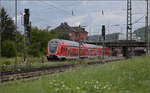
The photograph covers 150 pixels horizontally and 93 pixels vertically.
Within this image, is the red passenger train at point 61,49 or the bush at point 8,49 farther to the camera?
the bush at point 8,49

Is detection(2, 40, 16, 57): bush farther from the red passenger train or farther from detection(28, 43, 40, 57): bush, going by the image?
the red passenger train

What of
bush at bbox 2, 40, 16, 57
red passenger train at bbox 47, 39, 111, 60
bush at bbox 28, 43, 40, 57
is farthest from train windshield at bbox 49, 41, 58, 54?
bush at bbox 28, 43, 40, 57

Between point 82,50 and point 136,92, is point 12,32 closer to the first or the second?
point 82,50

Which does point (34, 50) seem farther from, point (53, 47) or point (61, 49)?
point (61, 49)

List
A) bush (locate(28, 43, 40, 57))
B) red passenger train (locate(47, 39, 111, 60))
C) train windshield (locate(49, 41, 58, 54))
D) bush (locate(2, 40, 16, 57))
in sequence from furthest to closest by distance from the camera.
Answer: bush (locate(28, 43, 40, 57)) → bush (locate(2, 40, 16, 57)) → train windshield (locate(49, 41, 58, 54)) → red passenger train (locate(47, 39, 111, 60))

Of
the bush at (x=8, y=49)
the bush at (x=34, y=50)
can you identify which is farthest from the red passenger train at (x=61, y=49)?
the bush at (x=34, y=50)

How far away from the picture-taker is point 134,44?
2446 inches

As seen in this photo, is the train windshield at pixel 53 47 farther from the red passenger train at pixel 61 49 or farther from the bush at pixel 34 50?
the bush at pixel 34 50

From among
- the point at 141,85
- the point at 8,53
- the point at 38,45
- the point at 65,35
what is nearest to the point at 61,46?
the point at 8,53

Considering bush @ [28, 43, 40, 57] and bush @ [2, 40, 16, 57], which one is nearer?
bush @ [2, 40, 16, 57]

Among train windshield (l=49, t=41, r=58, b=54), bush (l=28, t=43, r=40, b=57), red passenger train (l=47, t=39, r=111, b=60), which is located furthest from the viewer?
bush (l=28, t=43, r=40, b=57)

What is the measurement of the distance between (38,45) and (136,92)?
50895mm

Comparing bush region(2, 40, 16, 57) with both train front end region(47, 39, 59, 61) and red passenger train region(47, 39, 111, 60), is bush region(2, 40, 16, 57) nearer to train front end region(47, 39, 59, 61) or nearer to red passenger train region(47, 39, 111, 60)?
red passenger train region(47, 39, 111, 60)

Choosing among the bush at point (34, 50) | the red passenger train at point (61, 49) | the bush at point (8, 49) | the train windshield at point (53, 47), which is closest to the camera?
the red passenger train at point (61, 49)
